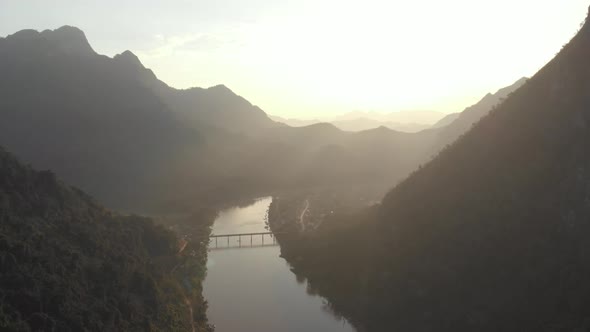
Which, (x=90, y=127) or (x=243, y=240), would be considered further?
(x=90, y=127)

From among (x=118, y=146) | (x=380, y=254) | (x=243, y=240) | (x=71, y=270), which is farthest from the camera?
(x=118, y=146)

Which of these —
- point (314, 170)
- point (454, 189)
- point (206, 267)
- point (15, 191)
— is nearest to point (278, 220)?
point (206, 267)

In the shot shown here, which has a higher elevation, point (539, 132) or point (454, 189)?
point (539, 132)

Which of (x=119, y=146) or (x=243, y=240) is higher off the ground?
(x=119, y=146)

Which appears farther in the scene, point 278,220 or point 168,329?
point 278,220

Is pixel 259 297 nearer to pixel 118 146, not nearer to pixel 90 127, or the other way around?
pixel 118 146

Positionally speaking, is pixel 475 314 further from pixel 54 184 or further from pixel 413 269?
pixel 54 184

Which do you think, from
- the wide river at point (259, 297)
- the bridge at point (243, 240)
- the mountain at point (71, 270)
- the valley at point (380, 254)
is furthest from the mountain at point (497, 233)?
the bridge at point (243, 240)

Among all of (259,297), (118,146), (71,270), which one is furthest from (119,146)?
(71,270)
